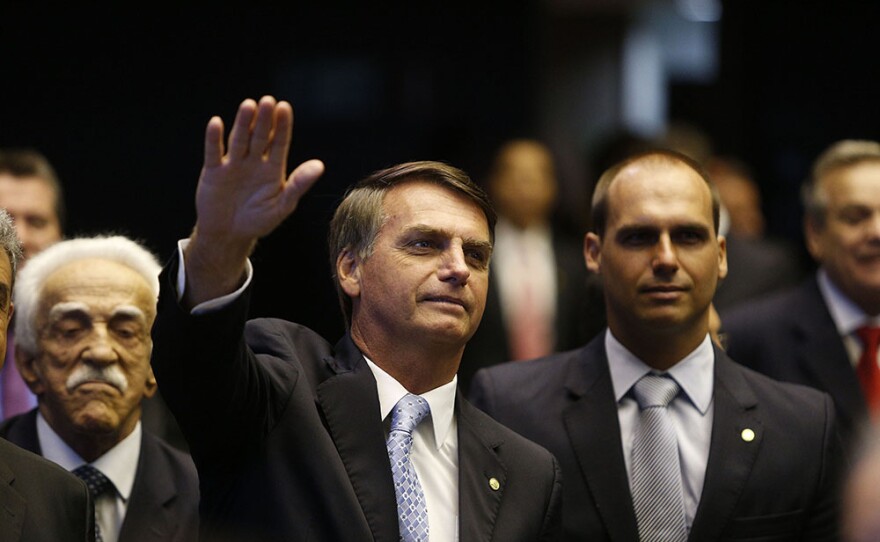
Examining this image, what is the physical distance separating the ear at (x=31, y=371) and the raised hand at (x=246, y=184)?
1.31 meters

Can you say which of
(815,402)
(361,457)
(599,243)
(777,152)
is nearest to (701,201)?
(599,243)

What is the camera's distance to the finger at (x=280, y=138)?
283 centimetres

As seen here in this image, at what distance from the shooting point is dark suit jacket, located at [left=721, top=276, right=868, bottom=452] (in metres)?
4.82

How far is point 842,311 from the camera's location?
5078 millimetres

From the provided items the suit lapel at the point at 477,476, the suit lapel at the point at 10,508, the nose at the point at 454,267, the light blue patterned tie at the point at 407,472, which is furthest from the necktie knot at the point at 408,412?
the suit lapel at the point at 10,508

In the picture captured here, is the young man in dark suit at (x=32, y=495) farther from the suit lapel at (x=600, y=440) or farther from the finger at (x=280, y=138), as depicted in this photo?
the suit lapel at (x=600, y=440)

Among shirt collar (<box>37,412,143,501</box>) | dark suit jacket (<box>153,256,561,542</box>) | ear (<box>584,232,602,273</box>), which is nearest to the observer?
dark suit jacket (<box>153,256,561,542</box>)

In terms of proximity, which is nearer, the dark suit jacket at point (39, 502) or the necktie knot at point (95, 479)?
the dark suit jacket at point (39, 502)

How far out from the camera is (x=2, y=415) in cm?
456

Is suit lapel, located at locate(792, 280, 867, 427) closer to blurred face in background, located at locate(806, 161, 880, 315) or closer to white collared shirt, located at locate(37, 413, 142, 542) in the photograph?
blurred face in background, located at locate(806, 161, 880, 315)

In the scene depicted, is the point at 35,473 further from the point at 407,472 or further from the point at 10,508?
the point at 407,472

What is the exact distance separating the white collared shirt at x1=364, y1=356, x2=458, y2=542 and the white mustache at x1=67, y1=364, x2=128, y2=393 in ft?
2.68

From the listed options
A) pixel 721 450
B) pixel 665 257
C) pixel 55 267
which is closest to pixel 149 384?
pixel 55 267

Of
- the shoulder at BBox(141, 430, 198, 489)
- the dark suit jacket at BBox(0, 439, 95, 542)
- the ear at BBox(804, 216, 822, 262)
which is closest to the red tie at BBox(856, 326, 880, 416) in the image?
the ear at BBox(804, 216, 822, 262)
